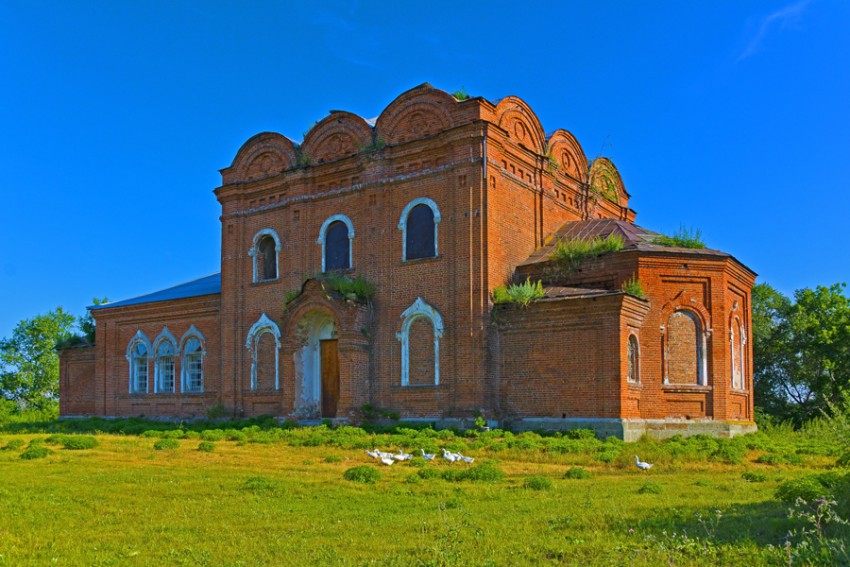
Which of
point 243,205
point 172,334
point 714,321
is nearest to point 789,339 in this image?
point 714,321

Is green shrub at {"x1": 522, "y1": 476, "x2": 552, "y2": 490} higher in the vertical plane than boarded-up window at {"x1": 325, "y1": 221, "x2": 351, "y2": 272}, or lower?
A: lower

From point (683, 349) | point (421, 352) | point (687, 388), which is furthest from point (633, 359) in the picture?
point (421, 352)

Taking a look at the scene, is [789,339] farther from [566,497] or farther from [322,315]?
[566,497]

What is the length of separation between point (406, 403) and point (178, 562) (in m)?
15.6

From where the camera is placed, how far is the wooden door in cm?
2489

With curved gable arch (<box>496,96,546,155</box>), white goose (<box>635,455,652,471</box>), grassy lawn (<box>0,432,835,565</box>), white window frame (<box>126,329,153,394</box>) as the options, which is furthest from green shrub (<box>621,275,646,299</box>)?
white window frame (<box>126,329,153,394</box>)

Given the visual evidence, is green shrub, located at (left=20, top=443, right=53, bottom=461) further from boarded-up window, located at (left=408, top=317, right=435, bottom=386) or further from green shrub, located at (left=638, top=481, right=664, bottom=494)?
green shrub, located at (left=638, top=481, right=664, bottom=494)

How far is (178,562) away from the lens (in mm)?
7613

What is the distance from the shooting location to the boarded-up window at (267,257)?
1078 inches

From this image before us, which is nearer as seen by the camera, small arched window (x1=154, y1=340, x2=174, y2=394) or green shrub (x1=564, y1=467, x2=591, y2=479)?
green shrub (x1=564, y1=467, x2=591, y2=479)

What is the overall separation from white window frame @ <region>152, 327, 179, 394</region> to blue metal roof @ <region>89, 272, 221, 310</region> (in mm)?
1369

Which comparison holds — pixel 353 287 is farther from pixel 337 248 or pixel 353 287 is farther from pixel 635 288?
pixel 635 288

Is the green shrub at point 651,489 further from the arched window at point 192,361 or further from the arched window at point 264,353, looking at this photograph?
the arched window at point 192,361

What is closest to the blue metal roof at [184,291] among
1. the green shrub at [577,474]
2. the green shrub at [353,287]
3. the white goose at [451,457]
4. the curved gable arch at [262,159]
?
the curved gable arch at [262,159]
